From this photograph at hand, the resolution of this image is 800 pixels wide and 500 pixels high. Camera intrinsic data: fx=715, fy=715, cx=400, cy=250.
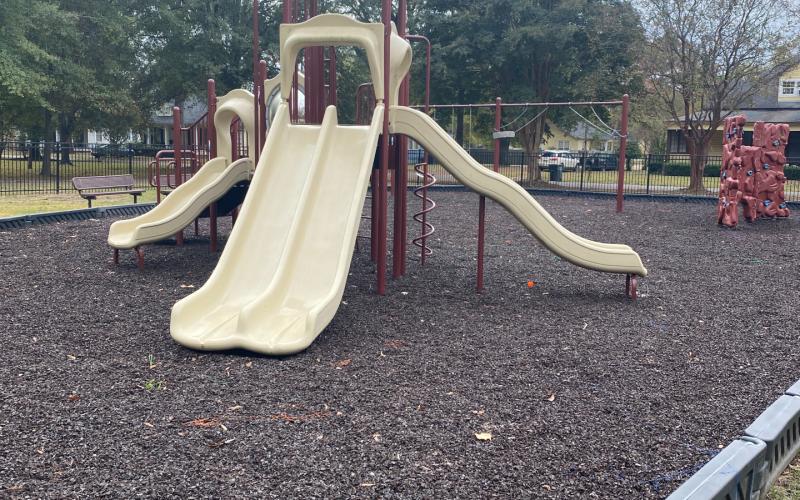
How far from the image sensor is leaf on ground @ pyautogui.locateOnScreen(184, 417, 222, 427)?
3930mm

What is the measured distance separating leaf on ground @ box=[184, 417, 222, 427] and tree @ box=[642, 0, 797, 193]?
20.5 meters

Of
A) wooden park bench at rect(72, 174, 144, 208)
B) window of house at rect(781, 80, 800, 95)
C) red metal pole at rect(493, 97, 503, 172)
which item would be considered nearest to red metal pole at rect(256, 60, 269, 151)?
red metal pole at rect(493, 97, 503, 172)

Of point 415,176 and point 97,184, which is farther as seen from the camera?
point 415,176

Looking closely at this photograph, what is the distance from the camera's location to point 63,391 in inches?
174

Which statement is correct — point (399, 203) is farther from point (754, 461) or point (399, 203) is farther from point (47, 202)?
point (47, 202)

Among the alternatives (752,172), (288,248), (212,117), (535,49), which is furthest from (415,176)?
(288,248)

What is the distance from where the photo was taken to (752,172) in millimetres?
13766

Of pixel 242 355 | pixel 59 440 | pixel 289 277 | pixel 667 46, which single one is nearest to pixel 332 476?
pixel 59 440

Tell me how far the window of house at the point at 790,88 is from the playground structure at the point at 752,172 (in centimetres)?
3140

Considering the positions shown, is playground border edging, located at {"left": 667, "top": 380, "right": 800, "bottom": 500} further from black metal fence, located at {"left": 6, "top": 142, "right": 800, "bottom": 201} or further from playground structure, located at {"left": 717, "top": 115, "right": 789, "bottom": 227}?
black metal fence, located at {"left": 6, "top": 142, "right": 800, "bottom": 201}

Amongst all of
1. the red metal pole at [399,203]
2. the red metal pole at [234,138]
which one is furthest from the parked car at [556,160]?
the red metal pole at [399,203]

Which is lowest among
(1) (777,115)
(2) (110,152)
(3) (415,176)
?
(3) (415,176)

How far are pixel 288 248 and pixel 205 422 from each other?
2.15 m

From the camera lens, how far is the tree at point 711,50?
20.8 meters
